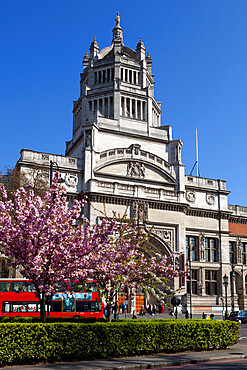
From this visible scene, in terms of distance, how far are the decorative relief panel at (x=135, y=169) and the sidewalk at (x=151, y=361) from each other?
103 feet

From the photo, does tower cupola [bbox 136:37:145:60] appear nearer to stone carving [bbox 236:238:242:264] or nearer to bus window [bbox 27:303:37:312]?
stone carving [bbox 236:238:242:264]

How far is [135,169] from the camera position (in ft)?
165

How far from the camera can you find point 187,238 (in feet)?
177

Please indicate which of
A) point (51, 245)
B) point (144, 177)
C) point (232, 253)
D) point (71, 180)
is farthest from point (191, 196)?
point (51, 245)

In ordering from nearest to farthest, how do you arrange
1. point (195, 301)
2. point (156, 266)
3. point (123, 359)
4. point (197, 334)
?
1. point (123, 359)
2. point (197, 334)
3. point (156, 266)
4. point (195, 301)

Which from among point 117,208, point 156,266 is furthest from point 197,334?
point 117,208

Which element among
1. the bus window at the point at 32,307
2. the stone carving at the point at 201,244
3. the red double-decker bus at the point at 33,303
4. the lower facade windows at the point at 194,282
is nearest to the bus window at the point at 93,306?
the red double-decker bus at the point at 33,303

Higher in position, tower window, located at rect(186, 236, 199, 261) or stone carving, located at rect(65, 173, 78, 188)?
stone carving, located at rect(65, 173, 78, 188)

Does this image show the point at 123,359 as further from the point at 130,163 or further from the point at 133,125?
the point at 133,125

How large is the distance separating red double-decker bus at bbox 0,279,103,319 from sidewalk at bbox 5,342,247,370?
473 inches

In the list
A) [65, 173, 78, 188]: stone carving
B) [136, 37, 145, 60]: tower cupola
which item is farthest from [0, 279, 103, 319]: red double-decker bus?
[136, 37, 145, 60]: tower cupola

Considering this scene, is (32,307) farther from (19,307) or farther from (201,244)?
(201,244)

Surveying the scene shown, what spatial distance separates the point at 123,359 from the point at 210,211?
3944 centimetres

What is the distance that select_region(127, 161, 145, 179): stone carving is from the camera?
49.8 metres
